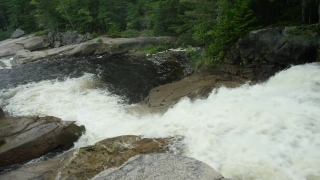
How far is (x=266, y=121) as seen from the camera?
8.12m

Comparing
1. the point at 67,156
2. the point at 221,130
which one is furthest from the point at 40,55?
the point at 221,130

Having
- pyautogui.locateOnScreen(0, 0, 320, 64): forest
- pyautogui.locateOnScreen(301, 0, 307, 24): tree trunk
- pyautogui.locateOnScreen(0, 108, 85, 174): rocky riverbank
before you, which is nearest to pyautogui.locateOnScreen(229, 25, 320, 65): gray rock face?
pyautogui.locateOnScreen(0, 0, 320, 64): forest

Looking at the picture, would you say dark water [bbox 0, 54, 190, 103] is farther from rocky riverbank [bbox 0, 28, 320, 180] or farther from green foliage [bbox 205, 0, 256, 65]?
green foliage [bbox 205, 0, 256, 65]

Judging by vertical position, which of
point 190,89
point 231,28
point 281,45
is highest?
point 231,28

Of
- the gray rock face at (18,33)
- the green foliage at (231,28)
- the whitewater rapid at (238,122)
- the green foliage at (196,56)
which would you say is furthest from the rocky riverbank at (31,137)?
the gray rock face at (18,33)

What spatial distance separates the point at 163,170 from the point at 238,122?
14.3ft

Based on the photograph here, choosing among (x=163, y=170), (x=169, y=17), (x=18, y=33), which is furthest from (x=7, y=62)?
(x=163, y=170)

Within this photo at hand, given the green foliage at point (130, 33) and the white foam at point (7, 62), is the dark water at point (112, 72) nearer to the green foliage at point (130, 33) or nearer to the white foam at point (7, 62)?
the white foam at point (7, 62)

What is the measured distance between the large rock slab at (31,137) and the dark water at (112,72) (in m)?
5.05

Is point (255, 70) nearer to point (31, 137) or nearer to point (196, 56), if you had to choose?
point (196, 56)

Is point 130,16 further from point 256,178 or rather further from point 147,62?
point 256,178

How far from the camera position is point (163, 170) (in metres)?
5.20

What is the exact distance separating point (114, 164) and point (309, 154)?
5337 mm

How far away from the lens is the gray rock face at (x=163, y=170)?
16.3ft
